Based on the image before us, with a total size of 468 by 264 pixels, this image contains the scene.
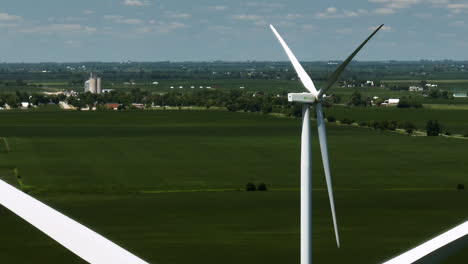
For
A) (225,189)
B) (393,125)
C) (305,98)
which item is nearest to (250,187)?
Result: (225,189)

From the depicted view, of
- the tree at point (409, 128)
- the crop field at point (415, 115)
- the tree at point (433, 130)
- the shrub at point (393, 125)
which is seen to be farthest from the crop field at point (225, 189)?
the crop field at point (415, 115)

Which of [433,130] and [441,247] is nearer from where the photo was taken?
[441,247]

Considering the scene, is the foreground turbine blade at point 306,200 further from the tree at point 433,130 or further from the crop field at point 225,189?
the tree at point 433,130

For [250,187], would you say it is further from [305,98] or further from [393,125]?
[393,125]

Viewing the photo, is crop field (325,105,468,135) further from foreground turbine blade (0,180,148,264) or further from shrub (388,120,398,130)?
foreground turbine blade (0,180,148,264)

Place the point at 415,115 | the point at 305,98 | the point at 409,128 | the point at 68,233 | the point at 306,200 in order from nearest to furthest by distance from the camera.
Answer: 1. the point at 68,233
2. the point at 306,200
3. the point at 305,98
4. the point at 409,128
5. the point at 415,115
